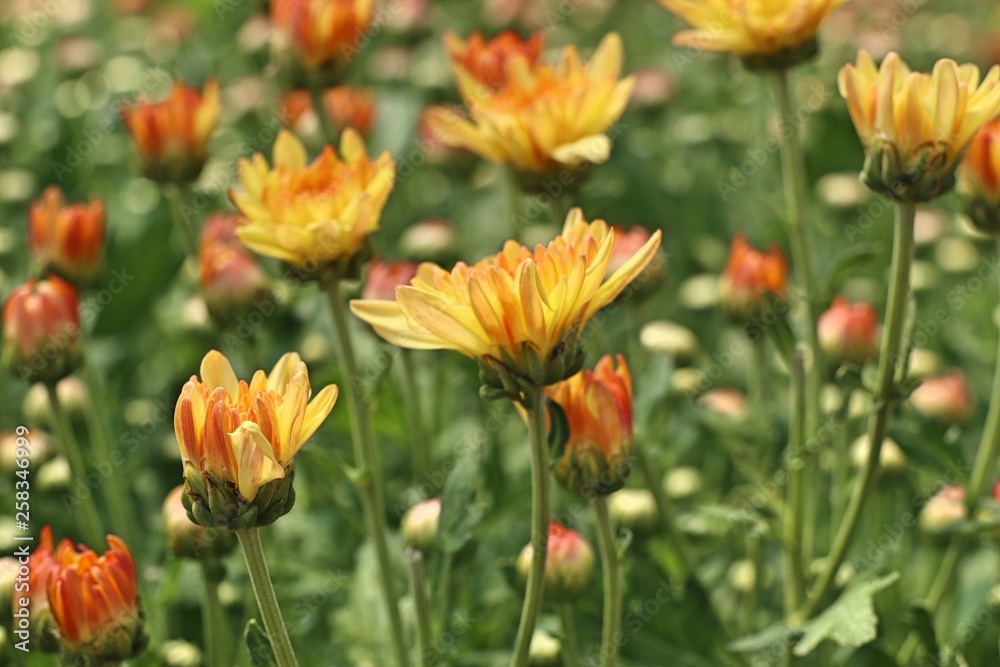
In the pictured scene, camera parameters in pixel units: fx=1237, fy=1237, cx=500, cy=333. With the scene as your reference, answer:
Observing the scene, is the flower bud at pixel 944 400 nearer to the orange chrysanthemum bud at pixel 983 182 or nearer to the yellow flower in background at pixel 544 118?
the orange chrysanthemum bud at pixel 983 182

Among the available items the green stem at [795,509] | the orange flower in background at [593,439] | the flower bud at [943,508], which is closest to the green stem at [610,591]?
the orange flower in background at [593,439]

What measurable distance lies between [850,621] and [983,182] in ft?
1.89

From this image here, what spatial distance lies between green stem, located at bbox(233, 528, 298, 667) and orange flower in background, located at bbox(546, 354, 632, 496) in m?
0.33

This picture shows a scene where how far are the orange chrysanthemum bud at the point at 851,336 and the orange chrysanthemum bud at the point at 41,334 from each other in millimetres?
1056

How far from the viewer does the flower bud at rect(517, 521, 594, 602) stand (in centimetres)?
145

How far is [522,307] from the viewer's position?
1109 millimetres

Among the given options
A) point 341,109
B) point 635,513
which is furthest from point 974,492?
point 341,109

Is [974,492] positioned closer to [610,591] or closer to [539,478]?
[610,591]

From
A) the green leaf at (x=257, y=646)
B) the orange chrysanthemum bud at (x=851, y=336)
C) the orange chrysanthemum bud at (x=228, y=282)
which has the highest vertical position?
the green leaf at (x=257, y=646)

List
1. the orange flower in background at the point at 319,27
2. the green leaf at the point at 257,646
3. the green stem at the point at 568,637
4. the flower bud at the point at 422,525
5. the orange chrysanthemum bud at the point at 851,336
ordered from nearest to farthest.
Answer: the green leaf at the point at 257,646
the green stem at the point at 568,637
the flower bud at the point at 422,525
the orange chrysanthemum bud at the point at 851,336
the orange flower in background at the point at 319,27

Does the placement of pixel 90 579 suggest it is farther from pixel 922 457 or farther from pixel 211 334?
pixel 922 457

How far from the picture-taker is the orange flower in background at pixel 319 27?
190 cm

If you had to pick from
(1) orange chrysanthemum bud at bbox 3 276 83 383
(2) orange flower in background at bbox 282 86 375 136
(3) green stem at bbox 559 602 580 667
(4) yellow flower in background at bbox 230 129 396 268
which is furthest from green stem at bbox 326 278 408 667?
(2) orange flower in background at bbox 282 86 375 136

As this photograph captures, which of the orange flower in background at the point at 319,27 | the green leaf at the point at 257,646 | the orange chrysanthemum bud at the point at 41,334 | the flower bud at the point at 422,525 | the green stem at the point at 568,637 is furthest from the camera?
the orange flower in background at the point at 319,27
